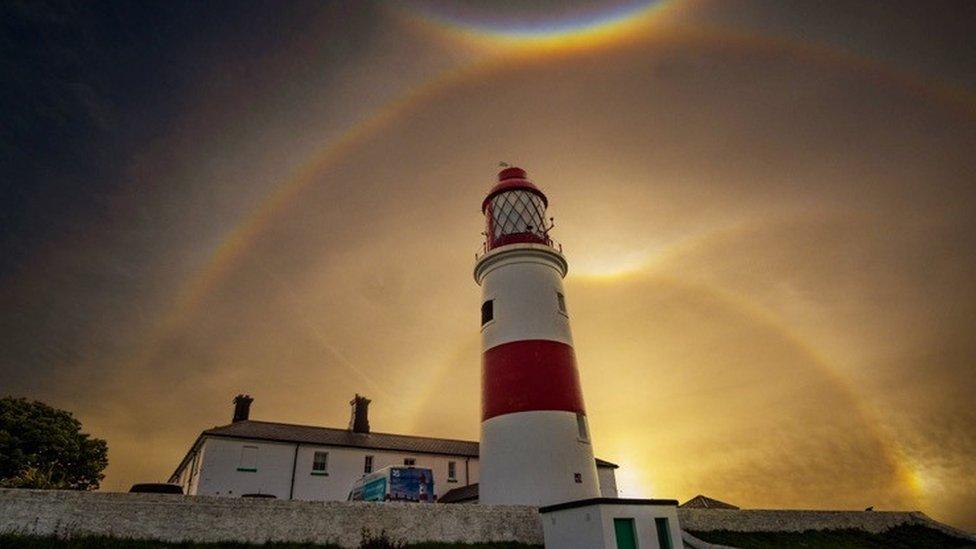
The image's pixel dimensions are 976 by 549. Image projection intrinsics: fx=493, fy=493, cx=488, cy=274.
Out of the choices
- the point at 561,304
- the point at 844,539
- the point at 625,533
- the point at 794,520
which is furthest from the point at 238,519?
the point at 844,539

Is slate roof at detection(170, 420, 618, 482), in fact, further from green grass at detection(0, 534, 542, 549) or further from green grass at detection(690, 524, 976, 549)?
green grass at detection(0, 534, 542, 549)

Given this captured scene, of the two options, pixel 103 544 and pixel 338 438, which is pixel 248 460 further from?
pixel 103 544

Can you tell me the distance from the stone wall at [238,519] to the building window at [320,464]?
63.4 ft

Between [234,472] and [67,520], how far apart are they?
19.8 m

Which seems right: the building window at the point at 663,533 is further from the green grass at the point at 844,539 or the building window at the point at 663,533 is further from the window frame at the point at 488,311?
the window frame at the point at 488,311

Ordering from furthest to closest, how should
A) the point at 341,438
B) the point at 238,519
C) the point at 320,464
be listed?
the point at 341,438 < the point at 320,464 < the point at 238,519

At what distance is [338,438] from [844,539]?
31.2 metres

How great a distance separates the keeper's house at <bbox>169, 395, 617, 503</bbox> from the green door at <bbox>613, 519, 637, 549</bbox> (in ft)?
58.3

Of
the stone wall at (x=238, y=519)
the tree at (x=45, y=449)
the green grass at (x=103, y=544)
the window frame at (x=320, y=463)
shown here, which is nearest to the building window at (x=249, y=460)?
the window frame at (x=320, y=463)

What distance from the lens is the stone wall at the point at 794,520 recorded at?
21.4 m

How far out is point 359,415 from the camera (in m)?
39.0

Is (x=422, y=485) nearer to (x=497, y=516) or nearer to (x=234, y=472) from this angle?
(x=497, y=516)

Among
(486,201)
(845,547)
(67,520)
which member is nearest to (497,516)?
(67,520)

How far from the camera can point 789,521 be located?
2498 centimetres
